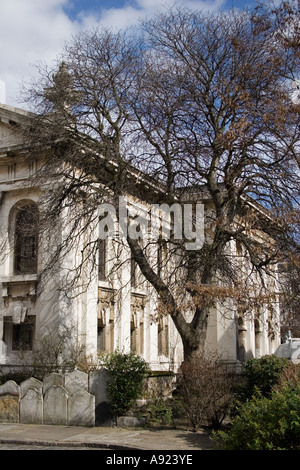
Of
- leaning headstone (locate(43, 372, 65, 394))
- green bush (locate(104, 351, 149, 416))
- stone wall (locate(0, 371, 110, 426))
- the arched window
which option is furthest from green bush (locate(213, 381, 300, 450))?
the arched window

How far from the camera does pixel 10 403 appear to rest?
658 inches

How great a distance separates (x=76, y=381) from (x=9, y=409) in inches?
90.5

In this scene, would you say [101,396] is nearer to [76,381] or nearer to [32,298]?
[76,381]

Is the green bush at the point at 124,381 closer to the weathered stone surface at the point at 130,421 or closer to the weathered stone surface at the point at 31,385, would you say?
the weathered stone surface at the point at 130,421

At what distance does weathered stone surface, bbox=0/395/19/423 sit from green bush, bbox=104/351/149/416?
117 inches

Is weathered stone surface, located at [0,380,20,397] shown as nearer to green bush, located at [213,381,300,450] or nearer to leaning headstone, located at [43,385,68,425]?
leaning headstone, located at [43,385,68,425]

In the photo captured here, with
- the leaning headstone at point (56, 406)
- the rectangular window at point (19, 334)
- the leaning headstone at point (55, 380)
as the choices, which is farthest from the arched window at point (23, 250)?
the leaning headstone at point (56, 406)

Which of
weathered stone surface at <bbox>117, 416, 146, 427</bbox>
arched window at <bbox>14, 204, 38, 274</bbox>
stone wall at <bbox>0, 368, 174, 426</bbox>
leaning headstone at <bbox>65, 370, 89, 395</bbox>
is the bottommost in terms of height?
weathered stone surface at <bbox>117, 416, 146, 427</bbox>

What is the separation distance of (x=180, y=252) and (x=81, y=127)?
5426 millimetres

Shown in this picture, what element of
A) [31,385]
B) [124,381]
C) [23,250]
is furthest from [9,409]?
[23,250]

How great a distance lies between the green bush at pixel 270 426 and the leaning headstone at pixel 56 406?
23.0 ft

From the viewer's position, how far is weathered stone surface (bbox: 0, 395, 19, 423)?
16.6 metres

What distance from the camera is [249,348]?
37.0 meters
